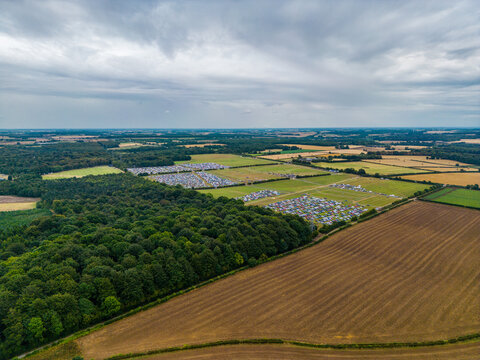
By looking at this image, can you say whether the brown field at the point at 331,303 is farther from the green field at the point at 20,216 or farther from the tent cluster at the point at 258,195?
the green field at the point at 20,216

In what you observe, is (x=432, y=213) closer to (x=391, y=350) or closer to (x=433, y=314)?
(x=433, y=314)

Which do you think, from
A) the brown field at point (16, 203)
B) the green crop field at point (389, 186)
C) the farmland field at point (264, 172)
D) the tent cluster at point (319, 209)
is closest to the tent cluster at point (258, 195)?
the tent cluster at point (319, 209)

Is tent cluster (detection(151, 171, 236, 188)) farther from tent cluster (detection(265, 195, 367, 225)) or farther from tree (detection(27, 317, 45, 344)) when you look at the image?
tree (detection(27, 317, 45, 344))

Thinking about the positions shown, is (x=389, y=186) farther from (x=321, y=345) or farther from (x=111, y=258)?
(x=111, y=258)

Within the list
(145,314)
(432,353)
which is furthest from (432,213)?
(145,314)

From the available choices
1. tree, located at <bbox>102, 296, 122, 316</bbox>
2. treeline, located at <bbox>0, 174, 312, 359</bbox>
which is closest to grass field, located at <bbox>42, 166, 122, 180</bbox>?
treeline, located at <bbox>0, 174, 312, 359</bbox>

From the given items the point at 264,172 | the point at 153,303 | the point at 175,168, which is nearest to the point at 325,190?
the point at 264,172
